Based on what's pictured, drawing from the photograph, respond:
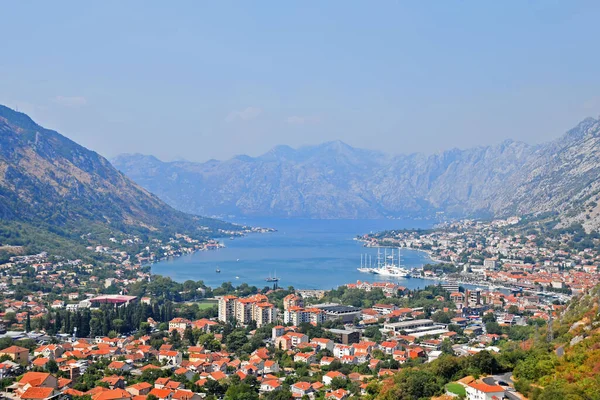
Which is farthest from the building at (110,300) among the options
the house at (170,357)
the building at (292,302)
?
the house at (170,357)

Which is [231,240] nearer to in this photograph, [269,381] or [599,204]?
[599,204]

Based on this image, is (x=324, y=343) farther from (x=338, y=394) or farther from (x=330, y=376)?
(x=338, y=394)

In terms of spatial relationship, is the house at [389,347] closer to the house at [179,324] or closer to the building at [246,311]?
the building at [246,311]

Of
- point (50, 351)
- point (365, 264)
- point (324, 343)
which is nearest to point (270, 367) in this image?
point (324, 343)

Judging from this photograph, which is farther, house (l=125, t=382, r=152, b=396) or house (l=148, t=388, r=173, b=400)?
house (l=125, t=382, r=152, b=396)

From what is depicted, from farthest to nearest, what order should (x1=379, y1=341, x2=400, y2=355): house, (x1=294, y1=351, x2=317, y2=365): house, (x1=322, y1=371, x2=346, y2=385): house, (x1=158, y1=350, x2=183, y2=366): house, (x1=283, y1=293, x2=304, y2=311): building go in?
(x1=283, y1=293, x2=304, y2=311): building < (x1=379, y1=341, x2=400, y2=355): house < (x1=294, y1=351, x2=317, y2=365): house < (x1=158, y1=350, x2=183, y2=366): house < (x1=322, y1=371, x2=346, y2=385): house

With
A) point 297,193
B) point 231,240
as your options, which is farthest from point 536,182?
point 297,193

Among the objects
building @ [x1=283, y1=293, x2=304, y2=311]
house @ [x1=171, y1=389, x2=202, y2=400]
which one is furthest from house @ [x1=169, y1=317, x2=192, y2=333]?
house @ [x1=171, y1=389, x2=202, y2=400]

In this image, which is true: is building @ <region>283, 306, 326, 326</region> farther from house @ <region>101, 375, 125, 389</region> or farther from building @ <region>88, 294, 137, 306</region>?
house @ <region>101, 375, 125, 389</region>
